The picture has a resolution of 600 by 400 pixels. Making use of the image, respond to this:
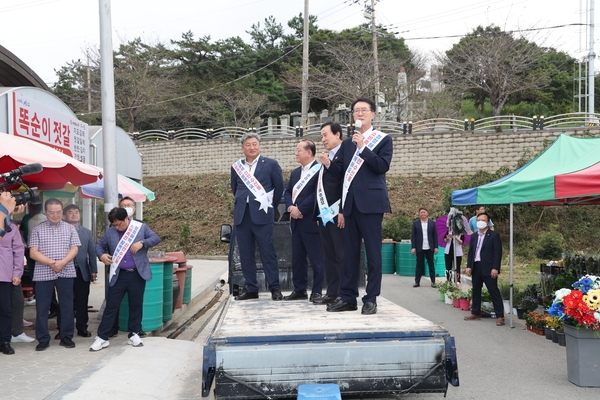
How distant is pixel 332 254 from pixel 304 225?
21.2 inches

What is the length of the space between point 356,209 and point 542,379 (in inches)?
116

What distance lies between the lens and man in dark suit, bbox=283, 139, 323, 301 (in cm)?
662

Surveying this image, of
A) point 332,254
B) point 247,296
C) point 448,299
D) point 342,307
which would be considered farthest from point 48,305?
point 448,299

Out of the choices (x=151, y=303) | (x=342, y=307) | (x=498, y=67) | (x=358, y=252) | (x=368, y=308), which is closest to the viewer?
(x=368, y=308)

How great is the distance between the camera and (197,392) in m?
6.20

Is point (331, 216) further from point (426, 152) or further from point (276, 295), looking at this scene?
point (426, 152)

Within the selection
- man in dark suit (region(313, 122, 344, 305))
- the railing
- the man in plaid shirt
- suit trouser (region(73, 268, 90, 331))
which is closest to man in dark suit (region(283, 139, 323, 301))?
man in dark suit (region(313, 122, 344, 305))

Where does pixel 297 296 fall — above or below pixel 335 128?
below

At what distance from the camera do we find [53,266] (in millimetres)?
7473

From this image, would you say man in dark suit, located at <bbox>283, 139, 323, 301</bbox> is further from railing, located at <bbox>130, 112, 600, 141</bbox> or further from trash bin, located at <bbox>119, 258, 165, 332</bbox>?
railing, located at <bbox>130, 112, 600, 141</bbox>

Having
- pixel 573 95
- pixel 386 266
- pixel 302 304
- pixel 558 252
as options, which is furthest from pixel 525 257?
pixel 573 95

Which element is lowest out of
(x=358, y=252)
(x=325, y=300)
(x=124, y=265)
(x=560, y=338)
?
(x=560, y=338)

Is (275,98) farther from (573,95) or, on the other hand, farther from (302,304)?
(302,304)

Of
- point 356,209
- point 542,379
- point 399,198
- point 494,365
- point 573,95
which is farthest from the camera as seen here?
point 573,95
